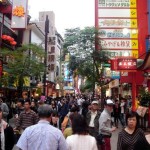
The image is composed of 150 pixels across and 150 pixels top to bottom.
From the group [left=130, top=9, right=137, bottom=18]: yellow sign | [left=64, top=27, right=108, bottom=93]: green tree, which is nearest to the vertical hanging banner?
[left=64, top=27, right=108, bottom=93]: green tree

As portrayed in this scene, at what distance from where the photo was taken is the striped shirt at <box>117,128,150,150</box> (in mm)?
5547

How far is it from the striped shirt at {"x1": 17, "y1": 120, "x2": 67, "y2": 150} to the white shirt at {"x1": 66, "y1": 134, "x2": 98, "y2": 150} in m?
0.29

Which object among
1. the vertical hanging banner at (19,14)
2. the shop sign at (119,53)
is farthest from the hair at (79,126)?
→ the vertical hanging banner at (19,14)

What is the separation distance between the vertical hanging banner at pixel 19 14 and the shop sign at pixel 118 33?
46.1 ft

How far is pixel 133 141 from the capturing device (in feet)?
18.3

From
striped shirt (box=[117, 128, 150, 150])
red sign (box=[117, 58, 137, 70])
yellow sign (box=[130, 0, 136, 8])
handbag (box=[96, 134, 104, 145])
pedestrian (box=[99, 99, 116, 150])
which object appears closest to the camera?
striped shirt (box=[117, 128, 150, 150])

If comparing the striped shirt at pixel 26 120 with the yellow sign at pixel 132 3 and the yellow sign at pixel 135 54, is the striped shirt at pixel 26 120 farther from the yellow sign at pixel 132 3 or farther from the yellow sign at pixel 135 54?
the yellow sign at pixel 132 3

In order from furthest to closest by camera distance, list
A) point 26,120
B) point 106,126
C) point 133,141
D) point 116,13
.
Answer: point 116,13, point 26,120, point 106,126, point 133,141

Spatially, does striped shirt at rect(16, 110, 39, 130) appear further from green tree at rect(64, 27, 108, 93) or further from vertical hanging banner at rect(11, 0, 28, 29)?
vertical hanging banner at rect(11, 0, 28, 29)

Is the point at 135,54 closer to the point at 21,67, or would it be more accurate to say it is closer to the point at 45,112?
the point at 21,67

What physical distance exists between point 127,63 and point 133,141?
13829mm

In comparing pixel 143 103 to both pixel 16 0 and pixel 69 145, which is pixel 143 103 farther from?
pixel 16 0

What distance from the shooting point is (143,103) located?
18516 millimetres

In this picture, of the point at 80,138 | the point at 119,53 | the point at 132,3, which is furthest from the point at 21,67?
the point at 80,138
